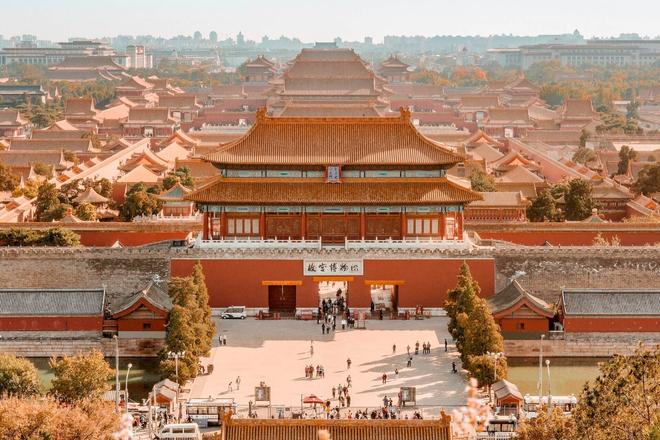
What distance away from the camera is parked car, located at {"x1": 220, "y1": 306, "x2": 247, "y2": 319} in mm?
42625

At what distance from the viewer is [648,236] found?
4959cm

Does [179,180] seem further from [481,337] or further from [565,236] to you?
[481,337]

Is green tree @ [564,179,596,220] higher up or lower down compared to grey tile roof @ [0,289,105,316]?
higher up

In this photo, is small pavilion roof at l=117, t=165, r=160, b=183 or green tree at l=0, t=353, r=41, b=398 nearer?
green tree at l=0, t=353, r=41, b=398

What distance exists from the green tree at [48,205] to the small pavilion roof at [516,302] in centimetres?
2407

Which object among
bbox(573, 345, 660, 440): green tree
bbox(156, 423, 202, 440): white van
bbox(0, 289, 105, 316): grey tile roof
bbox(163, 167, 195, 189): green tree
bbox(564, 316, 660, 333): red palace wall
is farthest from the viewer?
bbox(163, 167, 195, 189): green tree

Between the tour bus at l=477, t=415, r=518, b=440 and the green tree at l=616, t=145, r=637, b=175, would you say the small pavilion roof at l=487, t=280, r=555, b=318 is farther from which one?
the green tree at l=616, t=145, r=637, b=175

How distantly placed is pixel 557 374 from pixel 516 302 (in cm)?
307

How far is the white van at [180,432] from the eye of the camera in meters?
29.2

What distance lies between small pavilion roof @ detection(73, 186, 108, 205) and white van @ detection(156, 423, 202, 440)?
30882 millimetres

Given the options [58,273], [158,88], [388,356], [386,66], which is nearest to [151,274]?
[58,273]

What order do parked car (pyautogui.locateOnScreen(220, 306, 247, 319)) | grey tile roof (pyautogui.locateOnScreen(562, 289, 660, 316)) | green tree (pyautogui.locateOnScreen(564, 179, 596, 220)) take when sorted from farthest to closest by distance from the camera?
green tree (pyautogui.locateOnScreen(564, 179, 596, 220)) < parked car (pyautogui.locateOnScreen(220, 306, 247, 319)) < grey tile roof (pyautogui.locateOnScreen(562, 289, 660, 316))

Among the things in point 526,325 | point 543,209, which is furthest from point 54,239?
point 543,209

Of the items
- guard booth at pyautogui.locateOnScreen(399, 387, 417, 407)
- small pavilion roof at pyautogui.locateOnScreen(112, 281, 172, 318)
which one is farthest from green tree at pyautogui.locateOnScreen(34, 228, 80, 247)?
guard booth at pyautogui.locateOnScreen(399, 387, 417, 407)
